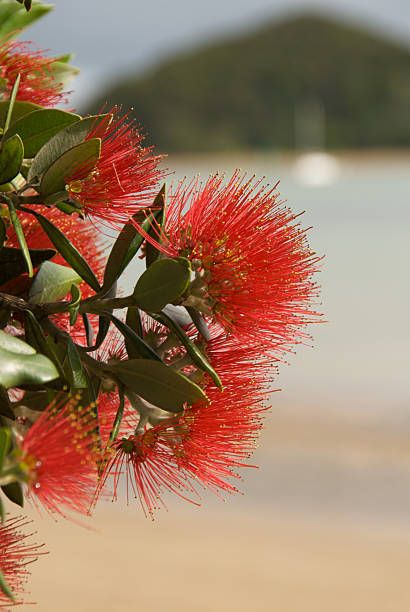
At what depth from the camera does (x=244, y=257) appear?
442 mm

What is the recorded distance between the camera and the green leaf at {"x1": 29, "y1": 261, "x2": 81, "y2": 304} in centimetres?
47

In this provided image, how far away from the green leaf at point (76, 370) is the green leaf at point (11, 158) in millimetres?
75

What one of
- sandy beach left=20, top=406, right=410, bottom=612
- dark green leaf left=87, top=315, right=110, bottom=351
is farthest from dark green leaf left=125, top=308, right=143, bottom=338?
sandy beach left=20, top=406, right=410, bottom=612

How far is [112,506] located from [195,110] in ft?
95.6

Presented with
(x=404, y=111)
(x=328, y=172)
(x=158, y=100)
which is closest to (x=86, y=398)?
(x=328, y=172)

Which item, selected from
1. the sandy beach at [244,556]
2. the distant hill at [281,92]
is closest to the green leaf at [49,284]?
the sandy beach at [244,556]

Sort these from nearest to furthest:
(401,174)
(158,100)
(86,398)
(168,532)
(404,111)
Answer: (86,398), (168,532), (401,174), (404,111), (158,100)

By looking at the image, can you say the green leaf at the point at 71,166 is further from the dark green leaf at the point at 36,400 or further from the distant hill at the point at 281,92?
the distant hill at the point at 281,92

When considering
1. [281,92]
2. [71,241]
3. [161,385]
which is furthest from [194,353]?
[281,92]

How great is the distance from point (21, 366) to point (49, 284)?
0.10 meters

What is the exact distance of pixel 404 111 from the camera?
90.8 feet

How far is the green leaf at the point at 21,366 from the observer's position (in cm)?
37

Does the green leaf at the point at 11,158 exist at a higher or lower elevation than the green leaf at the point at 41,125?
lower

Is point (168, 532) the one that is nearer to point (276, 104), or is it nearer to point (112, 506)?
point (112, 506)
